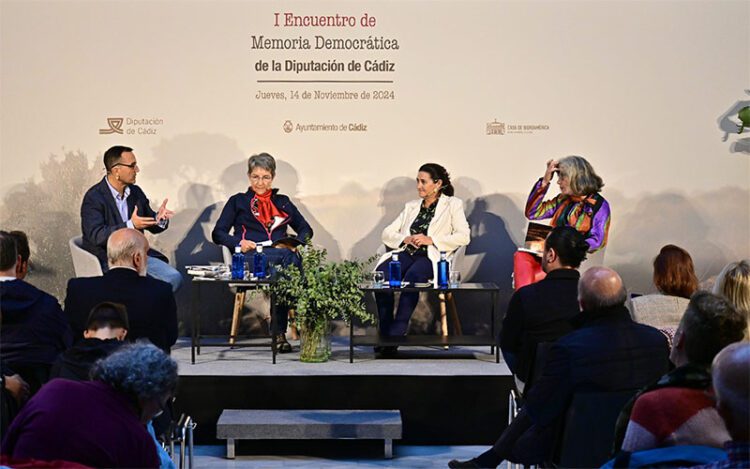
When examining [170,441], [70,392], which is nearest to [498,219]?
[170,441]

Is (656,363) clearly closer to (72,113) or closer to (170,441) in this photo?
(170,441)

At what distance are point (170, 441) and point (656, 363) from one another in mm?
1924

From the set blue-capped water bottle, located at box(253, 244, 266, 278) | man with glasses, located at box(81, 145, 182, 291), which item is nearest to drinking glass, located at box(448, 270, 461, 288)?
blue-capped water bottle, located at box(253, 244, 266, 278)

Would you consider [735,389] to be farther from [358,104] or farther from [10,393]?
[358,104]

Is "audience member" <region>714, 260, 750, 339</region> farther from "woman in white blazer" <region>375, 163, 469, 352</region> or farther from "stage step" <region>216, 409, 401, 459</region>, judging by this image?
"woman in white blazer" <region>375, 163, 469, 352</region>

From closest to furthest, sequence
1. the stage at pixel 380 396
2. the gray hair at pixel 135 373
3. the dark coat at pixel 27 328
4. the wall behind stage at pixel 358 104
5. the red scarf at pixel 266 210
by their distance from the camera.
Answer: the gray hair at pixel 135 373 → the dark coat at pixel 27 328 → the stage at pixel 380 396 → the red scarf at pixel 266 210 → the wall behind stage at pixel 358 104

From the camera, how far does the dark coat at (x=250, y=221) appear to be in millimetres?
7738

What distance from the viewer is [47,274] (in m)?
8.56

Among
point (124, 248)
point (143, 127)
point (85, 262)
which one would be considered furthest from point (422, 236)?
point (124, 248)

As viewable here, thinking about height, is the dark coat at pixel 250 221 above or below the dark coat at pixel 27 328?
above

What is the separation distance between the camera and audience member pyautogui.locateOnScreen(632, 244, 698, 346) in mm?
5133

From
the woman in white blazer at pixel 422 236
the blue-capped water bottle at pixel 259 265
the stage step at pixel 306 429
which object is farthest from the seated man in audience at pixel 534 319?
the woman in white blazer at pixel 422 236

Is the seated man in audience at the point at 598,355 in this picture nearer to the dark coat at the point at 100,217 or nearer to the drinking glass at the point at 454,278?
the drinking glass at the point at 454,278

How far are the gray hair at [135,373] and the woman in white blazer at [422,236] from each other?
4236mm
